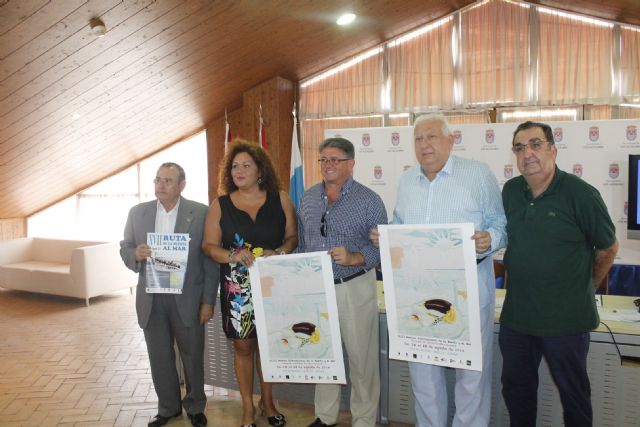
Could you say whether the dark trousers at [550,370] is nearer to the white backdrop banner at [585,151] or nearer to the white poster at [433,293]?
the white poster at [433,293]

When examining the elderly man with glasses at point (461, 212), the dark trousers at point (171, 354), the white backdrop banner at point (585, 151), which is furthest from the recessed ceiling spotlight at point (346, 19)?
the dark trousers at point (171, 354)

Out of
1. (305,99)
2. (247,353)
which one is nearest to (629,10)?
(305,99)

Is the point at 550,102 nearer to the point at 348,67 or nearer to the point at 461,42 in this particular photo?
the point at 461,42

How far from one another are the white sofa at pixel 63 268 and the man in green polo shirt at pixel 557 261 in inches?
215

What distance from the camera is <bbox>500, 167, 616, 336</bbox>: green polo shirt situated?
6.12ft

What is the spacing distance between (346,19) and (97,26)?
3.20 m

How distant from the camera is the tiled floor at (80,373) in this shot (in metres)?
3.10

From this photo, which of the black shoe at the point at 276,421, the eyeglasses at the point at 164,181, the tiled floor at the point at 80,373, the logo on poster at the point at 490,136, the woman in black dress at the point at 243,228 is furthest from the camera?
the logo on poster at the point at 490,136

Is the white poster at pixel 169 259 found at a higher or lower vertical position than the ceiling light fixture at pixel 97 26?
lower

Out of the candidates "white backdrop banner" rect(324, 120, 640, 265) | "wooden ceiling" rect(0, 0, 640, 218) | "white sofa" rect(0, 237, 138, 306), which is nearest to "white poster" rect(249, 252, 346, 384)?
"wooden ceiling" rect(0, 0, 640, 218)

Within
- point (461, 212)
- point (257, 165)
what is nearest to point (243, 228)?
point (257, 165)

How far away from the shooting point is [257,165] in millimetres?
2594

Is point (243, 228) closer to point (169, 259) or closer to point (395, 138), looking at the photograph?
point (169, 259)

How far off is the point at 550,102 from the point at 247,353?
6.48m
